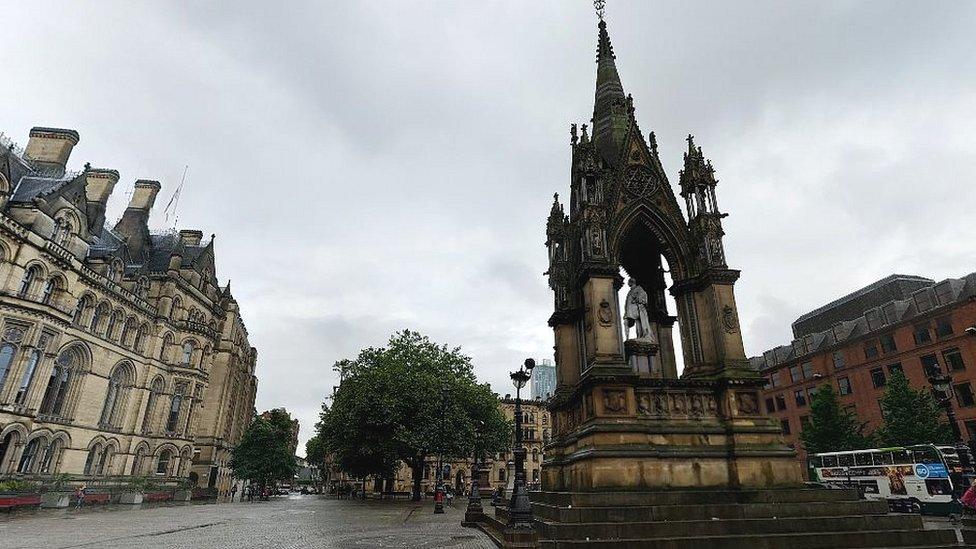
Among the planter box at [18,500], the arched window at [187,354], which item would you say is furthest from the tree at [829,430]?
the arched window at [187,354]

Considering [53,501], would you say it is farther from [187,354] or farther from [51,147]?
[51,147]

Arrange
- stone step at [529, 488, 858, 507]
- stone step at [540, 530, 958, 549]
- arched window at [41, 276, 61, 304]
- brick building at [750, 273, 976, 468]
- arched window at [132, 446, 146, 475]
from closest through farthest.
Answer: stone step at [540, 530, 958, 549], stone step at [529, 488, 858, 507], arched window at [41, 276, 61, 304], brick building at [750, 273, 976, 468], arched window at [132, 446, 146, 475]

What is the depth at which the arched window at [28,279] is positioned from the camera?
3334 centimetres

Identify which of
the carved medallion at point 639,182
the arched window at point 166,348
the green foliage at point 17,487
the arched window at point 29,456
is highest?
the arched window at point 166,348

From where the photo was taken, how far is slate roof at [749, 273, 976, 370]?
44.2 m

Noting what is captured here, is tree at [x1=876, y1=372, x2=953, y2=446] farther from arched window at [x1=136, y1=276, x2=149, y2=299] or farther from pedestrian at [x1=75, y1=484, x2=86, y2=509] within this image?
arched window at [x1=136, y1=276, x2=149, y2=299]

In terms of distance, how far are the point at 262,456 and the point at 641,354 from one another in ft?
176

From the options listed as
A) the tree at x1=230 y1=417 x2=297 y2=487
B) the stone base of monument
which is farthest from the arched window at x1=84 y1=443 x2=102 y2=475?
the stone base of monument

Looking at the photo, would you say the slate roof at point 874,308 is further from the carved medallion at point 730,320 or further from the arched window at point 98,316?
the arched window at point 98,316

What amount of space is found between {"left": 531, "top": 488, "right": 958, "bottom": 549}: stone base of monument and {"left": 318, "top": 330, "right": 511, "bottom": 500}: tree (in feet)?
79.3

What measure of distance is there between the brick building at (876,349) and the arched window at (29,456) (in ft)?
178

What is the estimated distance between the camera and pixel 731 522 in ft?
29.1

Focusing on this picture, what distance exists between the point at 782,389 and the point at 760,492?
193 feet

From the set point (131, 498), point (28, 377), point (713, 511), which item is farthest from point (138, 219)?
point (713, 511)
